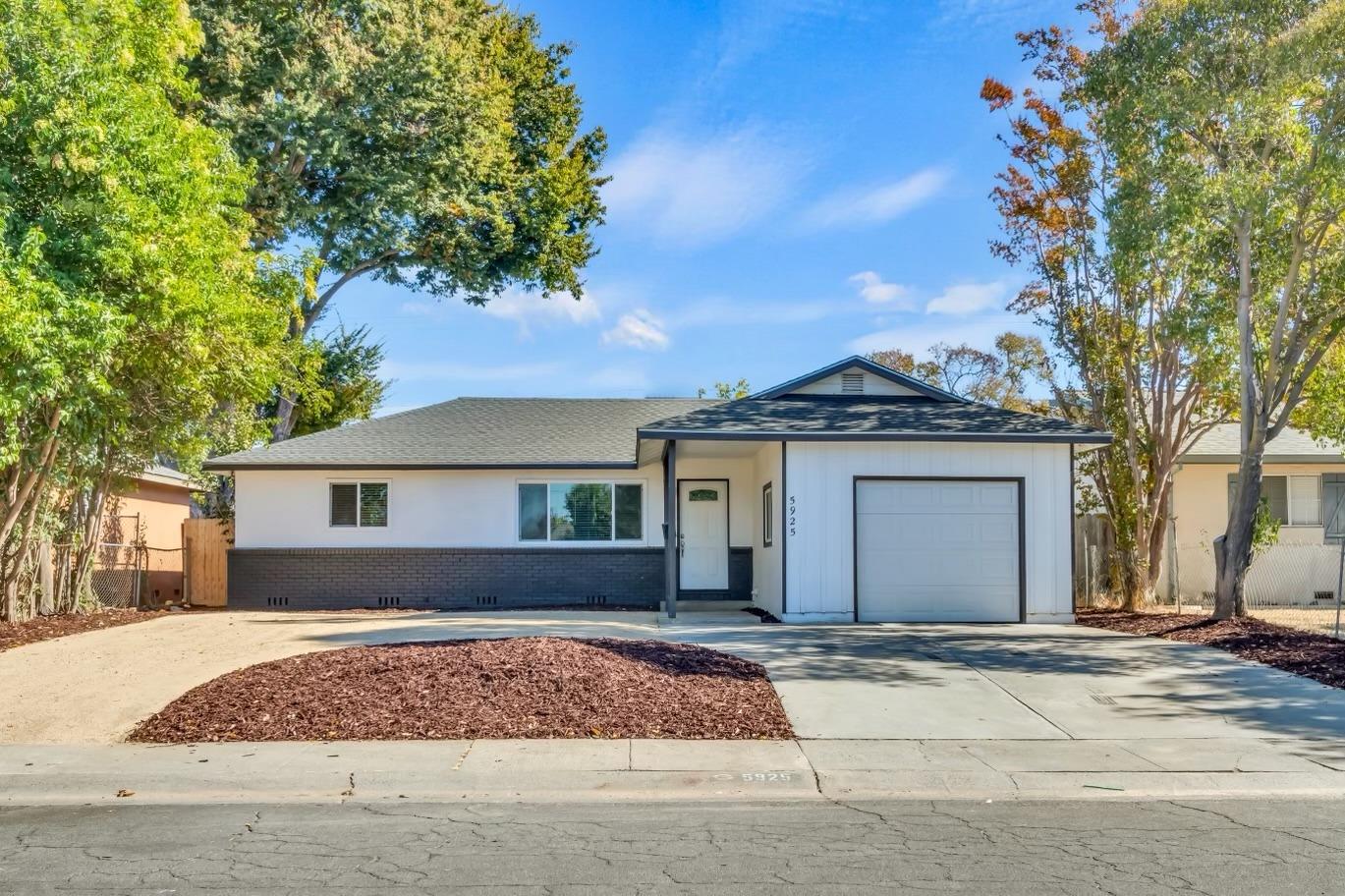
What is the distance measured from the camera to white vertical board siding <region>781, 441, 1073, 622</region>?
1581 centimetres

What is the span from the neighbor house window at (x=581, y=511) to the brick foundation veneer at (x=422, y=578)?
15.8 inches

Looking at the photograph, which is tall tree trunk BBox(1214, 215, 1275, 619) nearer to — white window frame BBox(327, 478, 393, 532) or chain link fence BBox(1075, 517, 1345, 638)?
chain link fence BBox(1075, 517, 1345, 638)

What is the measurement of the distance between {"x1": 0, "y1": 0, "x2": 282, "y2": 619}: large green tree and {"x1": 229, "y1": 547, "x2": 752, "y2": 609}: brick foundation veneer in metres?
5.70

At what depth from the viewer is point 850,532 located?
52.2 ft

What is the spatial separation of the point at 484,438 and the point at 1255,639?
14236 millimetres

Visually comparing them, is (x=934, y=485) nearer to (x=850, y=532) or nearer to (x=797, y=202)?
(x=850, y=532)

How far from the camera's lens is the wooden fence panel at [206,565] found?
22.7 metres

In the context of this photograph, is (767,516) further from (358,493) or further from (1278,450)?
(1278,450)

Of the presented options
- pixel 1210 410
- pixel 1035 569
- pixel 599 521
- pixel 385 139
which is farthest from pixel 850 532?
pixel 385 139

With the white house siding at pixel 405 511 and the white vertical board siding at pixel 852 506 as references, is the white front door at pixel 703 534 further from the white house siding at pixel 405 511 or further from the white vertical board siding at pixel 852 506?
the white vertical board siding at pixel 852 506

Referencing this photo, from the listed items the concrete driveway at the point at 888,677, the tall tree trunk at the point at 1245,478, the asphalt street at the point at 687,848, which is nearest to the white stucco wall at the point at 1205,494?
the tall tree trunk at the point at 1245,478

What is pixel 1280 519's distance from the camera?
2233 cm

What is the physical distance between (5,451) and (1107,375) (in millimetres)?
18044

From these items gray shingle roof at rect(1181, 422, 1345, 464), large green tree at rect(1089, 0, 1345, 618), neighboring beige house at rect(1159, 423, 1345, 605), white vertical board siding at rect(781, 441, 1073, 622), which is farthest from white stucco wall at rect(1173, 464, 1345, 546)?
white vertical board siding at rect(781, 441, 1073, 622)
